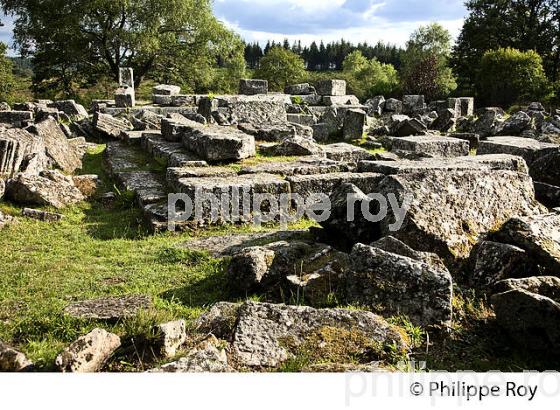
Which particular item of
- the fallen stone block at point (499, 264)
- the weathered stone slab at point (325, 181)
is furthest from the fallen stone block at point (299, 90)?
the fallen stone block at point (499, 264)

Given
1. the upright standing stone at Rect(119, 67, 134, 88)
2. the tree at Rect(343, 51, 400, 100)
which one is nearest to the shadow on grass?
the upright standing stone at Rect(119, 67, 134, 88)

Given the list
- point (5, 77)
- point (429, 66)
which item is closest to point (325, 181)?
point (429, 66)

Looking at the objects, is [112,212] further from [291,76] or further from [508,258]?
[291,76]

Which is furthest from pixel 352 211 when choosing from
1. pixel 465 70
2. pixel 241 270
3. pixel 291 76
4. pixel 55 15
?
pixel 291 76

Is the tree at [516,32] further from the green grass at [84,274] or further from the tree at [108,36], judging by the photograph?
the green grass at [84,274]

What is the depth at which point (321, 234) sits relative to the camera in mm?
6180

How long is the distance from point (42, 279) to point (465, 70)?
Answer: 4486cm

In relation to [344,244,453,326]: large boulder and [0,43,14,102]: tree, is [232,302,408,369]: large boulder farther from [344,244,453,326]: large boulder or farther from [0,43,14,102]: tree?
[0,43,14,102]: tree

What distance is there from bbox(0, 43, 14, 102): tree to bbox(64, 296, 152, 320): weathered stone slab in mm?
33701

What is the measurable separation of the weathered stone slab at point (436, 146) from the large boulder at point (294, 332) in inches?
Result: 344

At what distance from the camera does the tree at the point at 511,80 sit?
28.3 metres

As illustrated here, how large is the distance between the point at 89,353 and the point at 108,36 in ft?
119

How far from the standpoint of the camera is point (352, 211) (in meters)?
5.80

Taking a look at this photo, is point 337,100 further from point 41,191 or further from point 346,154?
point 41,191
